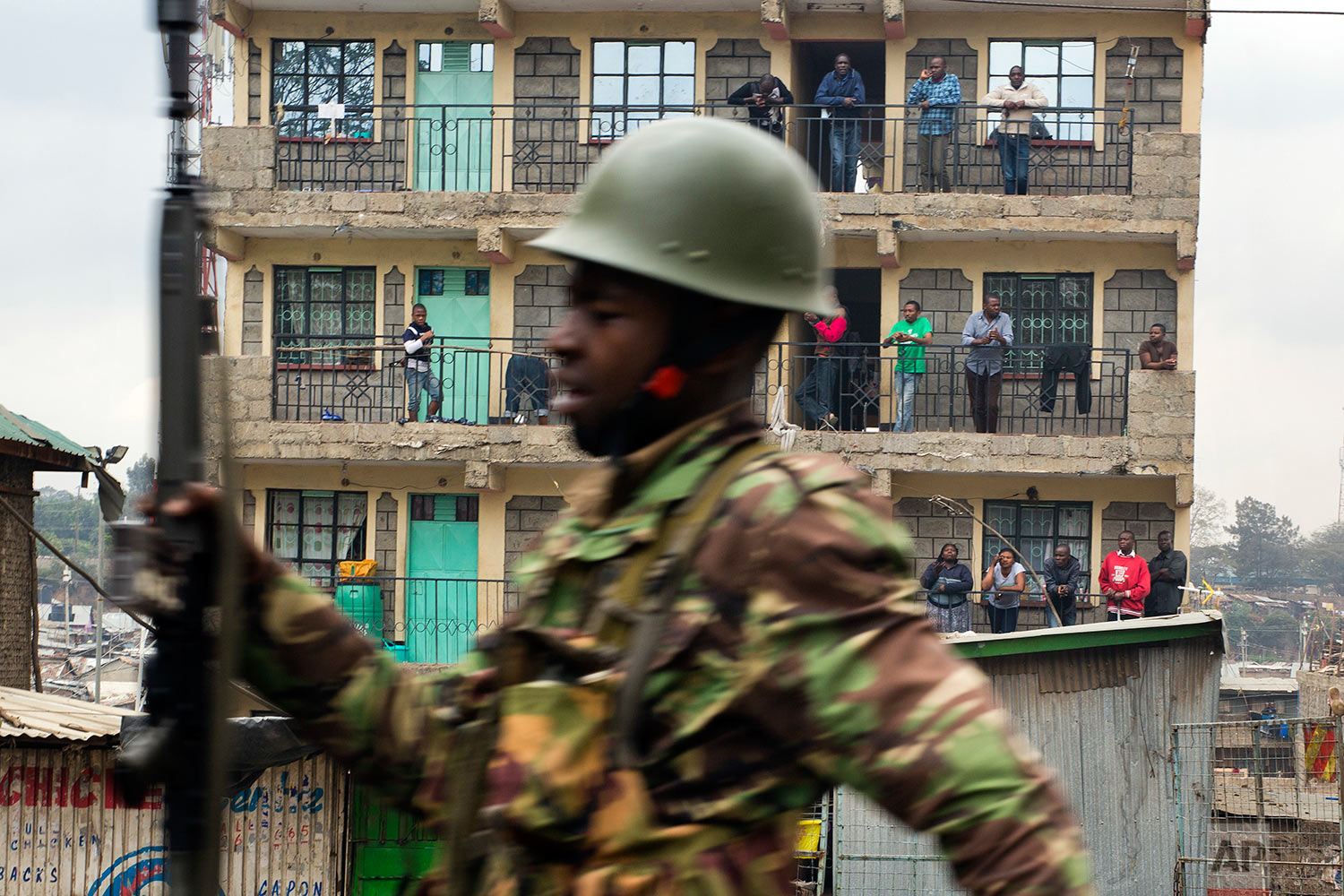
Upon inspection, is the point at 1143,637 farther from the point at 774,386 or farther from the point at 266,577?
the point at 266,577


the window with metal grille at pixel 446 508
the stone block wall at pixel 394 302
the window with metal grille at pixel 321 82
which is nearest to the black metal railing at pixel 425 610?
the window with metal grille at pixel 446 508

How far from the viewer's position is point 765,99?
20625mm

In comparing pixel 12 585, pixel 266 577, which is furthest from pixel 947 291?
pixel 266 577

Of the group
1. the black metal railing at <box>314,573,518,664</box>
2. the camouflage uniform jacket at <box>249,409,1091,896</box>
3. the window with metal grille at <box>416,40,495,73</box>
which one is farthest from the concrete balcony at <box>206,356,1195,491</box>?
the camouflage uniform jacket at <box>249,409,1091,896</box>

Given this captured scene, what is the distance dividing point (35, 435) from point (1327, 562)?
116 meters

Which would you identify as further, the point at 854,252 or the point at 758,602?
the point at 854,252

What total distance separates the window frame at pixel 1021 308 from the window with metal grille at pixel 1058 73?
1907mm

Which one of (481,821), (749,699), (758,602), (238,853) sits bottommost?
(238,853)

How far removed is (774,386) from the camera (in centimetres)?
2130

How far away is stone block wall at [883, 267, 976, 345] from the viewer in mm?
21328

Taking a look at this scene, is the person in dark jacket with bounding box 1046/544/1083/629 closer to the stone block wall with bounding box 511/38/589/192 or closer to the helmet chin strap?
the stone block wall with bounding box 511/38/589/192

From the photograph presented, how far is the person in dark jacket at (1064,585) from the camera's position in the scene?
1988cm

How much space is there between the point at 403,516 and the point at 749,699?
2111 cm

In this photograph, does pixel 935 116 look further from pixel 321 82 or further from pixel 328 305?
pixel 328 305
